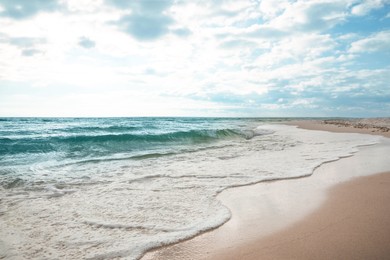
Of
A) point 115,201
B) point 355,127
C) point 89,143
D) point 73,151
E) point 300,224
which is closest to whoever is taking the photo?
point 300,224

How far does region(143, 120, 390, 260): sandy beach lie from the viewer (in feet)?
10.2

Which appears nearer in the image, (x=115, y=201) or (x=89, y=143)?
(x=115, y=201)

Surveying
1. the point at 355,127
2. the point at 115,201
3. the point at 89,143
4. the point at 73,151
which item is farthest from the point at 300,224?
the point at 355,127

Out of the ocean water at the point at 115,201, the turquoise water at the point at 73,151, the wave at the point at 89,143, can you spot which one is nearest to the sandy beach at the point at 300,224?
the ocean water at the point at 115,201

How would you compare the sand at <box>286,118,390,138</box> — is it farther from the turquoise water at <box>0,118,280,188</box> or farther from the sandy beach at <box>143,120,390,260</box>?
the sandy beach at <box>143,120,390,260</box>

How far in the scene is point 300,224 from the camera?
3.91 m

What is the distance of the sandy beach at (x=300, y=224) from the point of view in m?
3.12

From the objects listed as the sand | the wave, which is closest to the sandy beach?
the wave

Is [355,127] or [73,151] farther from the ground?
[355,127]

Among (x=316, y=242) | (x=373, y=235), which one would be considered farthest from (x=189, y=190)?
(x=373, y=235)

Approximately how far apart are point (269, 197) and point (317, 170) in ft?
10.7

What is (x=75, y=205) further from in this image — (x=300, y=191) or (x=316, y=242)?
(x=300, y=191)

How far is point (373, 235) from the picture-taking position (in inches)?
134

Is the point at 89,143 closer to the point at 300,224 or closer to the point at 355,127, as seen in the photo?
the point at 300,224
